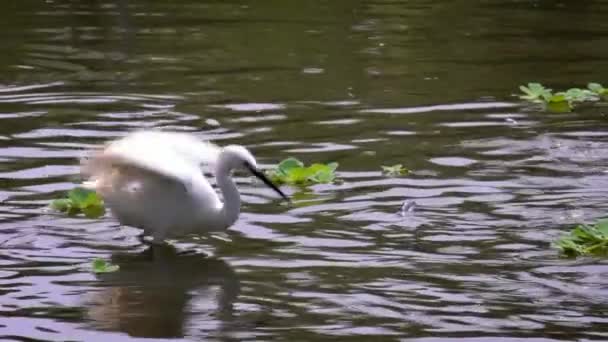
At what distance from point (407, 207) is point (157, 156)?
1.73 m

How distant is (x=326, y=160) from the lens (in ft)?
32.1

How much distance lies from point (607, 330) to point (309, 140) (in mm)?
4318

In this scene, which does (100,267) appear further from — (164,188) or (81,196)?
(81,196)

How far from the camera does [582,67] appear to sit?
1298 cm

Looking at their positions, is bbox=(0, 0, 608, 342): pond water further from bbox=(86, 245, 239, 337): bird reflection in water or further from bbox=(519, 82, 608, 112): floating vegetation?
bbox=(519, 82, 608, 112): floating vegetation

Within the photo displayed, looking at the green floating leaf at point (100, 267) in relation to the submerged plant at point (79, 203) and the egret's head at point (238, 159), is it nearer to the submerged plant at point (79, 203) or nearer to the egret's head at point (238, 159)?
the egret's head at point (238, 159)

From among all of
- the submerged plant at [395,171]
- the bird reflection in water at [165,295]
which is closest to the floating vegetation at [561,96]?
the submerged plant at [395,171]

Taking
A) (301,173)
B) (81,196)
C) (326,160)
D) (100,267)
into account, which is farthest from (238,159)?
(326,160)

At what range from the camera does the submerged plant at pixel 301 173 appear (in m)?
9.16

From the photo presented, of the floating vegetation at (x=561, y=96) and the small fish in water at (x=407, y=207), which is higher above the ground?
the floating vegetation at (x=561, y=96)

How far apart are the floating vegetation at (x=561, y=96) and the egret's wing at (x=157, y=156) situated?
4.10 meters

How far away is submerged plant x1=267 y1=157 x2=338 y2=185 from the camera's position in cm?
916

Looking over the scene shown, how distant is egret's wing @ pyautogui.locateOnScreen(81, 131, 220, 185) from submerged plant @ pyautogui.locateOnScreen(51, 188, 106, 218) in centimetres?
33

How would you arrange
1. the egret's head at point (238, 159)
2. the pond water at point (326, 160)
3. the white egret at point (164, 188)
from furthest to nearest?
the egret's head at point (238, 159), the white egret at point (164, 188), the pond water at point (326, 160)
